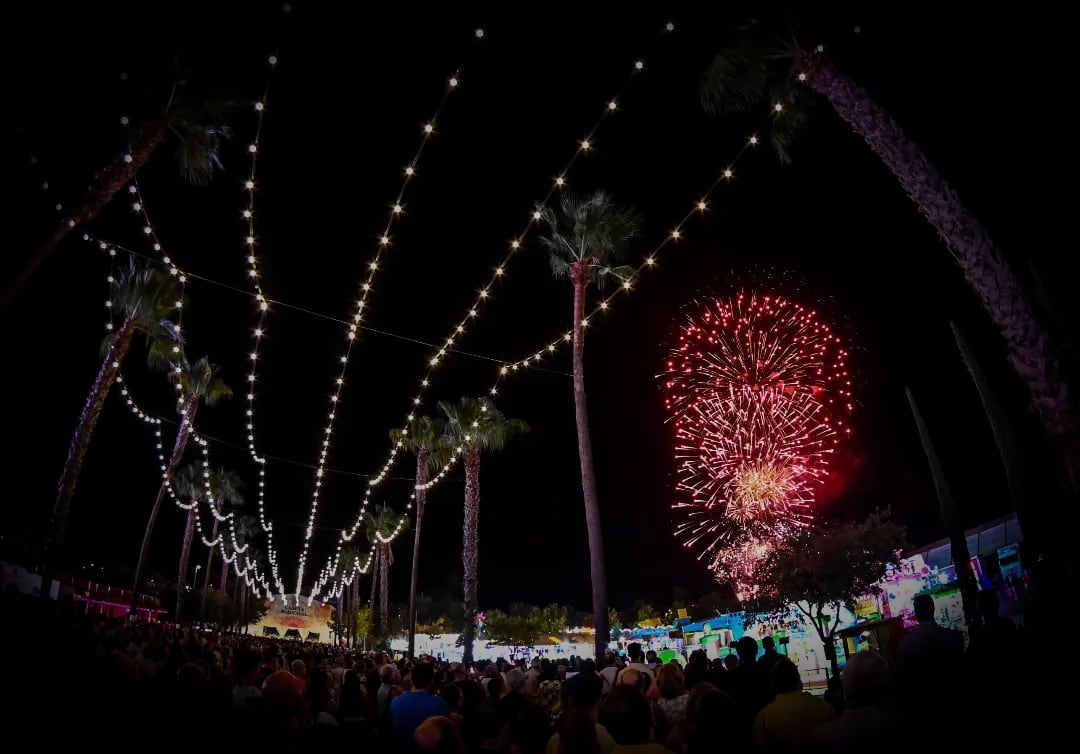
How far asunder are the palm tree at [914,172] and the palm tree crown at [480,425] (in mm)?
18168

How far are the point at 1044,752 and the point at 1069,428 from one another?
318 inches

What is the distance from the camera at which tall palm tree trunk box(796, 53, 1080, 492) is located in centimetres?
905

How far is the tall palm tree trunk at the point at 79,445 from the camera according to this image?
19.5m

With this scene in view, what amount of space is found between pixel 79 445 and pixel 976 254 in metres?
23.4

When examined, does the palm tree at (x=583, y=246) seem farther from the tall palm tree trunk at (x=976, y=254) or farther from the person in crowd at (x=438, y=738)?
the person in crowd at (x=438, y=738)

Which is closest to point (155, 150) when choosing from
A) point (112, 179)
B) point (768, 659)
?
point (112, 179)

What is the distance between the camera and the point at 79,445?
20469 mm

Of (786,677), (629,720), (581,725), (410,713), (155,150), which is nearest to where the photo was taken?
(629,720)

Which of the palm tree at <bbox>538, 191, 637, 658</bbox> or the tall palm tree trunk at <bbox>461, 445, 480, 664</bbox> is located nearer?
the palm tree at <bbox>538, 191, 637, 658</bbox>

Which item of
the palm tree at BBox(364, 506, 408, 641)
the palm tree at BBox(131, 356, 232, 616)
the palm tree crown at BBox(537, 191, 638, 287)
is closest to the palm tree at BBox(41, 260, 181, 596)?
the palm tree at BBox(131, 356, 232, 616)

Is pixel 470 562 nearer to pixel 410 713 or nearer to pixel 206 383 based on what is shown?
pixel 206 383

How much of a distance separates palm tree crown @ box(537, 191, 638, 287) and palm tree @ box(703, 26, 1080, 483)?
5081mm

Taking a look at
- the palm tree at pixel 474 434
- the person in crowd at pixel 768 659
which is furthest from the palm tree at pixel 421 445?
the person in crowd at pixel 768 659

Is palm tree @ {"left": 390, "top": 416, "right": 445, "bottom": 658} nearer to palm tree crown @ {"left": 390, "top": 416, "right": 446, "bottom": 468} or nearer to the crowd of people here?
palm tree crown @ {"left": 390, "top": 416, "right": 446, "bottom": 468}
